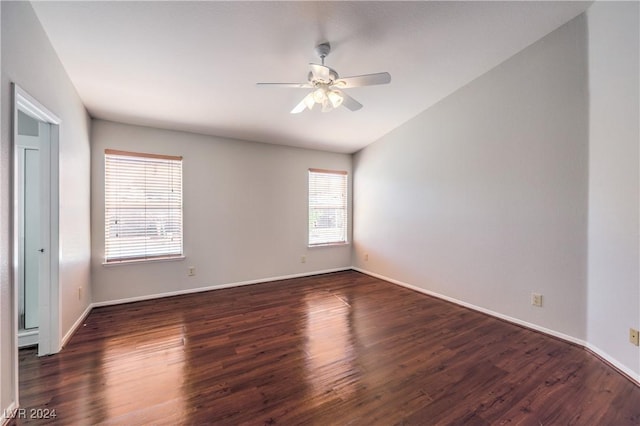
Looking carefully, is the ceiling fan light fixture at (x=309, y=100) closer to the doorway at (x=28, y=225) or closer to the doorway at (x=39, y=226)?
the doorway at (x=39, y=226)

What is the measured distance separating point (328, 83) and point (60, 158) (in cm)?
240

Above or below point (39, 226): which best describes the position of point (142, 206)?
above

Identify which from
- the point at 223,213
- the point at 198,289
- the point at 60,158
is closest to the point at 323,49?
the point at 60,158

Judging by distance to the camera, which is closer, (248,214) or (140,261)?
(140,261)

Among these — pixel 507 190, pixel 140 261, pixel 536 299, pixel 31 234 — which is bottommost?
pixel 536 299

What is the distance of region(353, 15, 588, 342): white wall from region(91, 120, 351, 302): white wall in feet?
5.79

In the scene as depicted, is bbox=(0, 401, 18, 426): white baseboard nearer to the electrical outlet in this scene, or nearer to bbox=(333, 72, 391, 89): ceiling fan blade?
bbox=(333, 72, 391, 89): ceiling fan blade

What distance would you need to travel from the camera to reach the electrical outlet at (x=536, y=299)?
2645mm

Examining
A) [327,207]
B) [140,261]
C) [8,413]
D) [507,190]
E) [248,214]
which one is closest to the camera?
[8,413]

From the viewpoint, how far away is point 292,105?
3.21m

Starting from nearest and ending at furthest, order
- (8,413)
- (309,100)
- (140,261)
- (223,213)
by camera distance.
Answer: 1. (8,413)
2. (309,100)
3. (140,261)
4. (223,213)

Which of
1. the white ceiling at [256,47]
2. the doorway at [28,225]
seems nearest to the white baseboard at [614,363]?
the white ceiling at [256,47]

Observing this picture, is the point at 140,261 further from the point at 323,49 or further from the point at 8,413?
the point at 323,49

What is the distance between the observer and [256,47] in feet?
7.27
